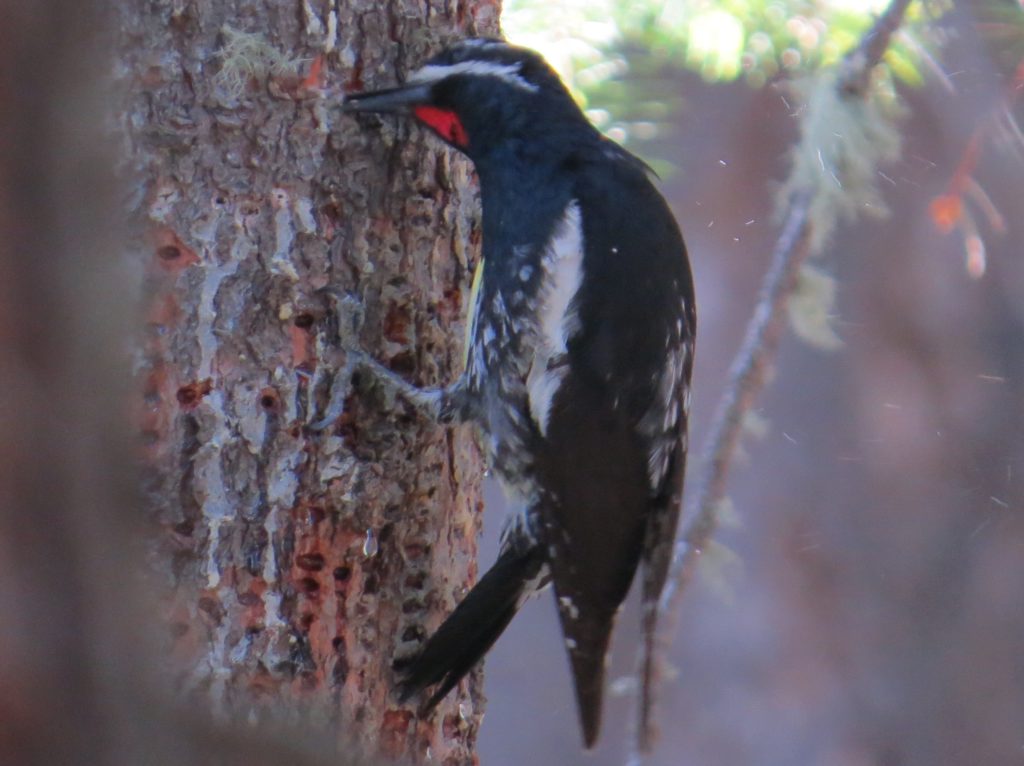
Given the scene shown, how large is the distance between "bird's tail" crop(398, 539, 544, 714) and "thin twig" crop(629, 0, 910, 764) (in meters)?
0.45

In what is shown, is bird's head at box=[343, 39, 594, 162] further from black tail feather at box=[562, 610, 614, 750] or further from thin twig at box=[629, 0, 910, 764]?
black tail feather at box=[562, 610, 614, 750]

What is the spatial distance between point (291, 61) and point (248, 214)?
0.27 metres

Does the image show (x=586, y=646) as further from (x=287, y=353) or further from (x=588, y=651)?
(x=287, y=353)

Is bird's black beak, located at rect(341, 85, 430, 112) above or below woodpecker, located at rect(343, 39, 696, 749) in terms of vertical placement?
above

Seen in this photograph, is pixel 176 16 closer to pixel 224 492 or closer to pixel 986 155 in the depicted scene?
pixel 224 492

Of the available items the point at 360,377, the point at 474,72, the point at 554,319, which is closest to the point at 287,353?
the point at 360,377

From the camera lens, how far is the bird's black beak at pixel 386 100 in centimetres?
207

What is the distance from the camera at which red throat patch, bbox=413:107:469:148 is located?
2.18 meters

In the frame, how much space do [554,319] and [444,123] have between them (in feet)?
1.34

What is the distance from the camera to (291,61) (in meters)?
2.02

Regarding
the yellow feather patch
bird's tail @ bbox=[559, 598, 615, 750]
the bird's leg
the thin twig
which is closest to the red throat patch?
the yellow feather patch

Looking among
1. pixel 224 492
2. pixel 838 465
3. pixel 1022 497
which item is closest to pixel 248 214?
pixel 224 492

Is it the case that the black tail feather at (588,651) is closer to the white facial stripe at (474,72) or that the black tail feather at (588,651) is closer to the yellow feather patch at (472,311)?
the yellow feather patch at (472,311)

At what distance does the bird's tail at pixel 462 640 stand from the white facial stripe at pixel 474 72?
873 millimetres
